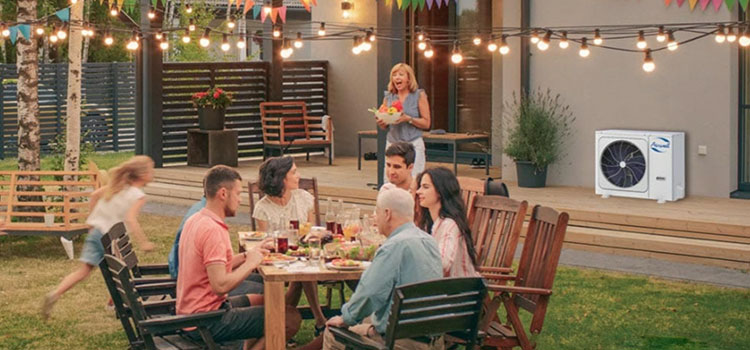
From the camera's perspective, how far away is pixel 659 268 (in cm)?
1052

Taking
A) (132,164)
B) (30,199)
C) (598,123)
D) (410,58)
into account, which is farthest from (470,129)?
(132,164)

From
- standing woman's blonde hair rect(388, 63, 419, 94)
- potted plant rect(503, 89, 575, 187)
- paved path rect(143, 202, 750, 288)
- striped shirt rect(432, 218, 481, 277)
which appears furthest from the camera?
potted plant rect(503, 89, 575, 187)

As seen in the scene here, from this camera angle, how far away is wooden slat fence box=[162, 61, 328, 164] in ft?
53.1

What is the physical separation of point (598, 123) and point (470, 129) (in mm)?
2590

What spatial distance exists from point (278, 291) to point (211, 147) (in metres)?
9.35

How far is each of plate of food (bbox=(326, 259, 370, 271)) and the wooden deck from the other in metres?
4.70

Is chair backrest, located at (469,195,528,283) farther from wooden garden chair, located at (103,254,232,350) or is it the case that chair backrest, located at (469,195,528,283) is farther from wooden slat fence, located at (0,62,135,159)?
wooden slat fence, located at (0,62,135,159)

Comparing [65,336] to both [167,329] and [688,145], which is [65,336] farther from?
[688,145]

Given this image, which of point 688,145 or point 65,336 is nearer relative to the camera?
point 65,336

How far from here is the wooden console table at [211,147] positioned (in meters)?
15.7

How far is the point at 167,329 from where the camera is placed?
6211 millimetres

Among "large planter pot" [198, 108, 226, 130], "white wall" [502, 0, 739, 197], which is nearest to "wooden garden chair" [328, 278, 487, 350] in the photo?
"white wall" [502, 0, 739, 197]

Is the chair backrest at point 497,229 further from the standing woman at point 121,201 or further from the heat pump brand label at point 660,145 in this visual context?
the heat pump brand label at point 660,145

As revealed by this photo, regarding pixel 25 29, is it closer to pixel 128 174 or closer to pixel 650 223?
pixel 128 174
